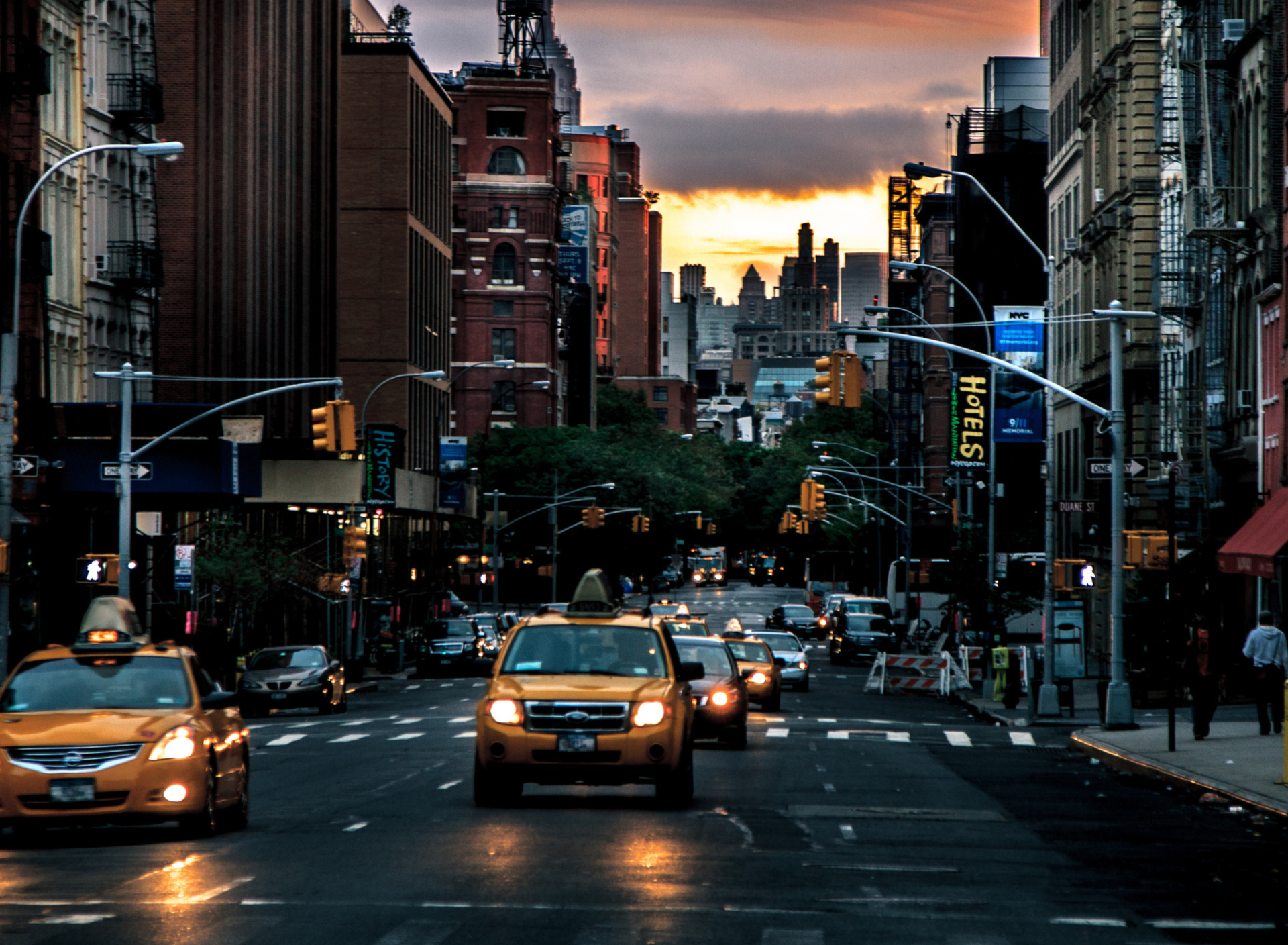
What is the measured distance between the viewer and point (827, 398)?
3066 centimetres

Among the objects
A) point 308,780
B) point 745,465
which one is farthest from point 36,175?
point 745,465

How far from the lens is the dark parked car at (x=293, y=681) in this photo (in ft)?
129

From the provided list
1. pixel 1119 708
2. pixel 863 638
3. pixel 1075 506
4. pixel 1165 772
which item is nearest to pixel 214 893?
pixel 1165 772

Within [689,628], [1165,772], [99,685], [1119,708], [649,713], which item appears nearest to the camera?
[99,685]

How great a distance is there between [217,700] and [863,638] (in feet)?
160

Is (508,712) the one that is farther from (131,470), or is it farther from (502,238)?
(502,238)

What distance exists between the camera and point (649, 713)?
1742 centimetres

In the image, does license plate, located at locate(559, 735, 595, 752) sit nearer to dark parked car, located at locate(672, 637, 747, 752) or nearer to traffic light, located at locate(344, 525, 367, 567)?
dark parked car, located at locate(672, 637, 747, 752)

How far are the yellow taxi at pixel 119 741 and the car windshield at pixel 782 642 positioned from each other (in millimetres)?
Result: 32335

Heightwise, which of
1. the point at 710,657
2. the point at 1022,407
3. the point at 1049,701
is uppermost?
the point at 1022,407

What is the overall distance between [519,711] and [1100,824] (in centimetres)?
537

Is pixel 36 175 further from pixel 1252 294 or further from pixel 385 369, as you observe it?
pixel 385 369

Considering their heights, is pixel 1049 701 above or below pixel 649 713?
below

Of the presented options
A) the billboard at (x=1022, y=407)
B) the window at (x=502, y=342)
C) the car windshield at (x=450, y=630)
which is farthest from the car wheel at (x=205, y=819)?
the window at (x=502, y=342)
